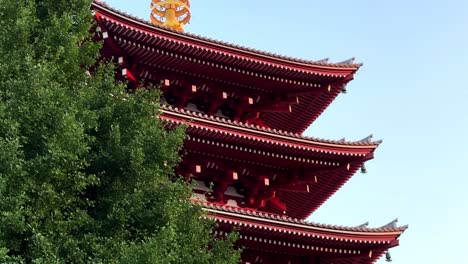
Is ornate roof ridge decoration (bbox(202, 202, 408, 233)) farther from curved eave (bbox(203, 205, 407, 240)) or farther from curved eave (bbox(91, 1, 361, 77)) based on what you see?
curved eave (bbox(91, 1, 361, 77))

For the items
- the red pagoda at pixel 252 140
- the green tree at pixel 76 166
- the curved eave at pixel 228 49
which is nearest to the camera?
the green tree at pixel 76 166

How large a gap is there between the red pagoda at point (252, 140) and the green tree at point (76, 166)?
4.44 meters

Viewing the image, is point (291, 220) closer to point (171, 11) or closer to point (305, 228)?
point (305, 228)

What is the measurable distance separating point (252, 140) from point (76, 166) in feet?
25.6

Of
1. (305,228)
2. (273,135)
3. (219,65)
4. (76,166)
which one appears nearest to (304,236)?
(305,228)

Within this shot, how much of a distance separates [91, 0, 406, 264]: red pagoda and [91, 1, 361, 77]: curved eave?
0.03 metres

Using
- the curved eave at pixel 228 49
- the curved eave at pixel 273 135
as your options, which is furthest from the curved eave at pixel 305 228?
the curved eave at pixel 228 49

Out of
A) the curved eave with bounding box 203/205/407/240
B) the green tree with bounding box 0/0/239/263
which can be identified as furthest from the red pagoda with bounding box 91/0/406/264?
the green tree with bounding box 0/0/239/263

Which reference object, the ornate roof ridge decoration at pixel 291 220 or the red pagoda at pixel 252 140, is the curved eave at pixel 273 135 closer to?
the red pagoda at pixel 252 140

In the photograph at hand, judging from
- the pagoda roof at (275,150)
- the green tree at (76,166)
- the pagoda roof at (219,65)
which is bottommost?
the green tree at (76,166)

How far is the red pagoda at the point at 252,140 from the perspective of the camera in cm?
1836

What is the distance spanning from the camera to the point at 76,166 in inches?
461

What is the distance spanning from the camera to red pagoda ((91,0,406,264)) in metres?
18.4

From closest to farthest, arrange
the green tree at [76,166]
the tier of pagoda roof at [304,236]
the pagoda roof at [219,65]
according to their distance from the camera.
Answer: the green tree at [76,166] < the tier of pagoda roof at [304,236] < the pagoda roof at [219,65]
